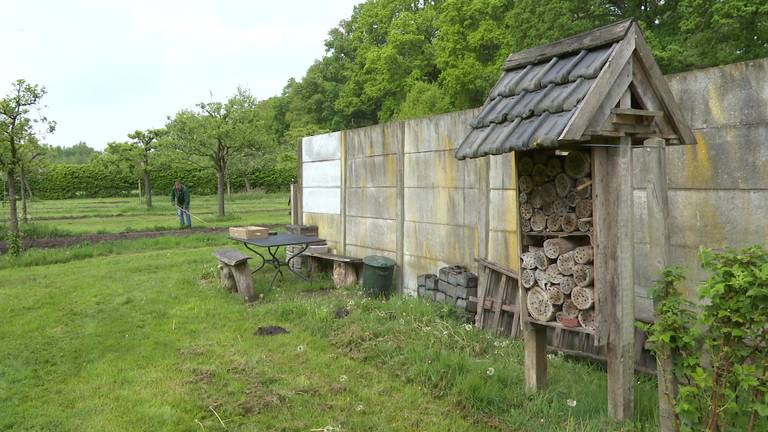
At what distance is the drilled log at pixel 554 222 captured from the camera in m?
4.15

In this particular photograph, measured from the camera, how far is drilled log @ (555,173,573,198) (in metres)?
4.07

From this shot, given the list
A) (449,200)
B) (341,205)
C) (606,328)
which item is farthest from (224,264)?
(606,328)

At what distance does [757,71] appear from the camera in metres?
4.10

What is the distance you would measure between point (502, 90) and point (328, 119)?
4175 cm

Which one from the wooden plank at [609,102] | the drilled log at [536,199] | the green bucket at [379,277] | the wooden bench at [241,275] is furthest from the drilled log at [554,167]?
the wooden bench at [241,275]

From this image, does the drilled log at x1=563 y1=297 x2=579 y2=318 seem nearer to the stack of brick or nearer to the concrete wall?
the concrete wall

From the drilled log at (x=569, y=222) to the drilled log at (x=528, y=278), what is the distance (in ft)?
1.49

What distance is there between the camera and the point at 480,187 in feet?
22.0

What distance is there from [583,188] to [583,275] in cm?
63

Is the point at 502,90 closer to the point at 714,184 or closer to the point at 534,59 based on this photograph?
the point at 534,59

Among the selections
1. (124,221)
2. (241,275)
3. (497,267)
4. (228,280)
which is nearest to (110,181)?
(124,221)

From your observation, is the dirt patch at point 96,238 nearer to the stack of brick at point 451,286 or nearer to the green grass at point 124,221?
the green grass at point 124,221

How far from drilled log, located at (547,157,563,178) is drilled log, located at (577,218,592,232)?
0.43 meters

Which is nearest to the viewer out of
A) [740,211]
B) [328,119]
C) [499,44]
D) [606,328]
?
[606,328]
